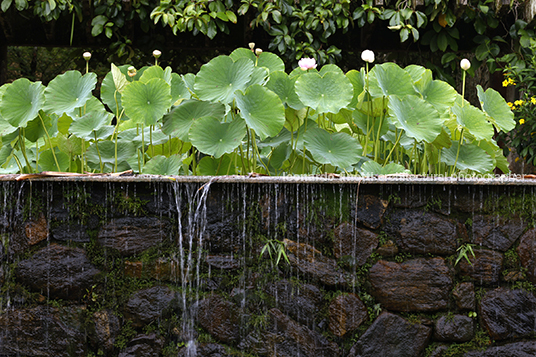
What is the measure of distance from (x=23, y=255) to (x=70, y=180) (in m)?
0.30

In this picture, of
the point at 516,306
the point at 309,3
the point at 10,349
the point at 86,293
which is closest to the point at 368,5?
the point at 309,3

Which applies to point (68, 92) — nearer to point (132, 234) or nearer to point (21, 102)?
point (21, 102)

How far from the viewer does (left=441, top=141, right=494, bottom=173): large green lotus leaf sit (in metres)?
1.73

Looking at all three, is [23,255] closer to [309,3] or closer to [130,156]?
[130,156]

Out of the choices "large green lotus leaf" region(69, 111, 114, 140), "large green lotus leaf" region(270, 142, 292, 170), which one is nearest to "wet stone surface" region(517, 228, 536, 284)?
"large green lotus leaf" region(270, 142, 292, 170)

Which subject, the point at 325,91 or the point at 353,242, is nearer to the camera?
the point at 353,242

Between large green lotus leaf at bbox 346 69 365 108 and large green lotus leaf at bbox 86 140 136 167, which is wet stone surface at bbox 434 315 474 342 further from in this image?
large green lotus leaf at bbox 86 140 136 167

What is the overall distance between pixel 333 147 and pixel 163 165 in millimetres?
635

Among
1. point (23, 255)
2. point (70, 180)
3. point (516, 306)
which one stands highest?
point (70, 180)

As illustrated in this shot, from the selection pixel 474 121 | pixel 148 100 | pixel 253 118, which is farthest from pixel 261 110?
pixel 474 121

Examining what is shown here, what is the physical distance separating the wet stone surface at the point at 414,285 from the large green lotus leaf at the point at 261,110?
60 centimetres

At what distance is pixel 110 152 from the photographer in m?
1.83

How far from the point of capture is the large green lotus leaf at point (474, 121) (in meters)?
1.64

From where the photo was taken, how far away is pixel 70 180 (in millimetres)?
1438
